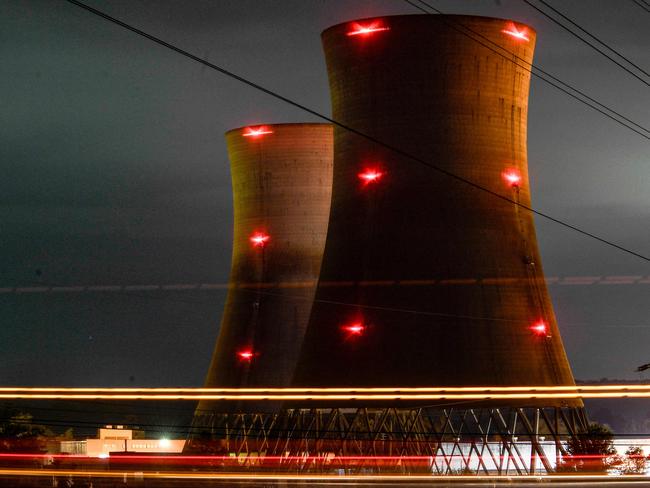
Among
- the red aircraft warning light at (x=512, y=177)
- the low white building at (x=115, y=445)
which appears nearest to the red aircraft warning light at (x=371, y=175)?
the red aircraft warning light at (x=512, y=177)

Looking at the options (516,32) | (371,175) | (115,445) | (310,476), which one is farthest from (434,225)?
(115,445)

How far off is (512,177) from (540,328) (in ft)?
10.8

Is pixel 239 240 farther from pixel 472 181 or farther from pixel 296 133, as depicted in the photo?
pixel 472 181

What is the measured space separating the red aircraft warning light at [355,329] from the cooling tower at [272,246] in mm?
10658

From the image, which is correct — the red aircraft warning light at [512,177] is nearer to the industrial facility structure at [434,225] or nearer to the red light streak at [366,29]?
the industrial facility structure at [434,225]

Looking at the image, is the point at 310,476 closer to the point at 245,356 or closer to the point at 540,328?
the point at 540,328

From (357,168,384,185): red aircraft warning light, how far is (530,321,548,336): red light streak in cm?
454

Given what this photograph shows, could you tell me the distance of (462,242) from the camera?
89.8 ft

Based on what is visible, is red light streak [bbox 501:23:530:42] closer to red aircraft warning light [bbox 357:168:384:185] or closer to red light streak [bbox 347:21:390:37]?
red light streak [bbox 347:21:390:37]

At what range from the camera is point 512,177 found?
28.3 meters

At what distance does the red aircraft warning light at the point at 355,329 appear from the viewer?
A: 1101 inches

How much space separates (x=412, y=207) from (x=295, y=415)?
6.93 m

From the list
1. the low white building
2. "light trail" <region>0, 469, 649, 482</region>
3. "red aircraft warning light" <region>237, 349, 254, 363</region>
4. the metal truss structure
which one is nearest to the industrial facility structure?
the metal truss structure

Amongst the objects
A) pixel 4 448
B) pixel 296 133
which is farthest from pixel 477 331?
pixel 4 448
